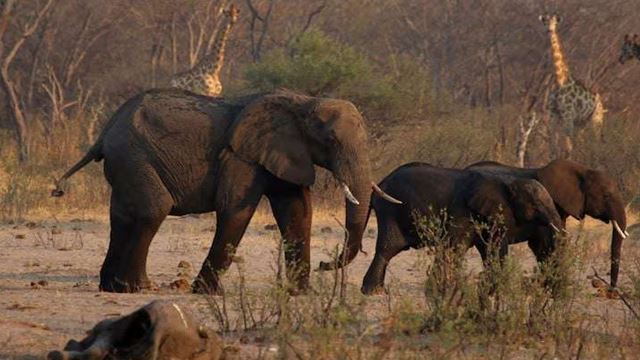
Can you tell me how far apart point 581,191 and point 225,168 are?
2.87 m

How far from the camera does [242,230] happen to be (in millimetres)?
10547

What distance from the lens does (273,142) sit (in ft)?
34.9

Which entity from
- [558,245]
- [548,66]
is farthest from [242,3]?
[558,245]

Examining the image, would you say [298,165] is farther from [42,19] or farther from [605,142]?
[42,19]

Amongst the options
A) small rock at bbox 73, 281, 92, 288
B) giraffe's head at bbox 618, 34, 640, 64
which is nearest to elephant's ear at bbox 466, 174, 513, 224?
small rock at bbox 73, 281, 92, 288

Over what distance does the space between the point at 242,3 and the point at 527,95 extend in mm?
9670

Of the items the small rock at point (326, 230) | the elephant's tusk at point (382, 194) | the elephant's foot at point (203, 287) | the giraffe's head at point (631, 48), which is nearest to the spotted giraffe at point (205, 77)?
the giraffe's head at point (631, 48)

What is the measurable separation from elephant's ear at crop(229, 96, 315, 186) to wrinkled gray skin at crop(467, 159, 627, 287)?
1.69m

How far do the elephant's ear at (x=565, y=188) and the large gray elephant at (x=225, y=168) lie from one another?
178 centimetres

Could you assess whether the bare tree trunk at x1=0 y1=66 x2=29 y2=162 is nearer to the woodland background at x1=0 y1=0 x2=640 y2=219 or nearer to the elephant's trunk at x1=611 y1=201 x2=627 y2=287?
the woodland background at x1=0 y1=0 x2=640 y2=219

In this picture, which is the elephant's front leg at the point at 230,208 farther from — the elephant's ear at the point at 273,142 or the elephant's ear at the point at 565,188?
the elephant's ear at the point at 565,188

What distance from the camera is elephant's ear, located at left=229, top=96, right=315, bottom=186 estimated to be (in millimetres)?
10547

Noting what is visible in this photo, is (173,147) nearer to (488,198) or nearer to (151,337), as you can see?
(488,198)

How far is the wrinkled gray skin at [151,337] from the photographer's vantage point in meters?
6.97
